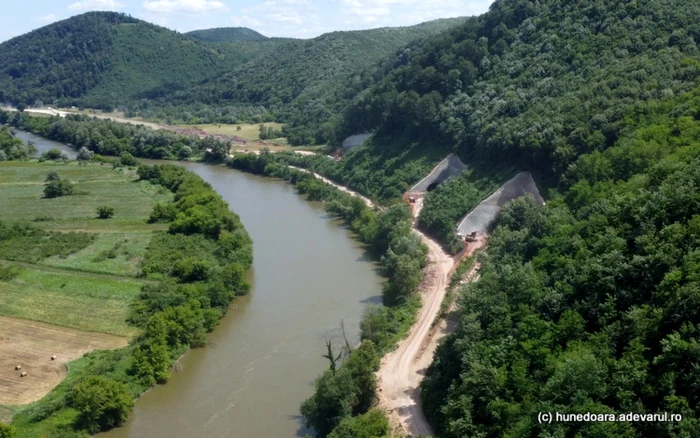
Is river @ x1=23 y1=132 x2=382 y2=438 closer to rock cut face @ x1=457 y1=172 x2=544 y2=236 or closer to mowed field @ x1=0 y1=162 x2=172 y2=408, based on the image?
mowed field @ x1=0 y1=162 x2=172 y2=408

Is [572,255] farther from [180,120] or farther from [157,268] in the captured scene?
[180,120]

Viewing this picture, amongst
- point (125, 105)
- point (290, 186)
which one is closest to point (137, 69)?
point (125, 105)

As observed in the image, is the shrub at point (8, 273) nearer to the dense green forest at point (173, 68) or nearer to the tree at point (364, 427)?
the tree at point (364, 427)

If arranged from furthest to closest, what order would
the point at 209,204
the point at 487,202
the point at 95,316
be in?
the point at 209,204
the point at 487,202
the point at 95,316

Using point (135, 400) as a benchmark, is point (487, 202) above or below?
above

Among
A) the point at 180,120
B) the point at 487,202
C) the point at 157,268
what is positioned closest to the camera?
the point at 157,268

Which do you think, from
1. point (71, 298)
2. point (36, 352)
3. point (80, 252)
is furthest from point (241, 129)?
point (36, 352)

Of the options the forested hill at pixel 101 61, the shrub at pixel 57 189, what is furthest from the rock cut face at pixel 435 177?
the forested hill at pixel 101 61

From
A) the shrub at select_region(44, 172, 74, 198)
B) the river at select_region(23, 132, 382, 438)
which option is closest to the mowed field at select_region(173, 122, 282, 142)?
the shrub at select_region(44, 172, 74, 198)
